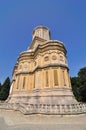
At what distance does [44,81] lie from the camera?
22.1 meters

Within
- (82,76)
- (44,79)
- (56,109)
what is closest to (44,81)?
(44,79)

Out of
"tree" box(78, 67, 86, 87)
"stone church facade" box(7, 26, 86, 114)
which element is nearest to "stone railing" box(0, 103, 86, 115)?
"stone church facade" box(7, 26, 86, 114)

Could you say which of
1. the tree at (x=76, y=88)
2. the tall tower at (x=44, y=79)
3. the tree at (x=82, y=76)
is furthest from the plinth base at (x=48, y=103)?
the tree at (x=76, y=88)

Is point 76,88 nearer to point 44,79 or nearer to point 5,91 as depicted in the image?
point 44,79

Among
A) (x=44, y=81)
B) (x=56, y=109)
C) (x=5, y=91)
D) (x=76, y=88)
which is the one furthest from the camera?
(x=5, y=91)

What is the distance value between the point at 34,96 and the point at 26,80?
5.76 m

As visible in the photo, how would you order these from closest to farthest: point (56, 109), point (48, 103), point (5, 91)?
point (56, 109) → point (48, 103) → point (5, 91)

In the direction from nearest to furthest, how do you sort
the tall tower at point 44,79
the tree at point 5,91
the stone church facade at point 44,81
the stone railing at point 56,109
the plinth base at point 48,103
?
1. the stone railing at point 56,109
2. the plinth base at point 48,103
3. the stone church facade at point 44,81
4. the tall tower at point 44,79
5. the tree at point 5,91

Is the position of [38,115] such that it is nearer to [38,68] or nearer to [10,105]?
[10,105]

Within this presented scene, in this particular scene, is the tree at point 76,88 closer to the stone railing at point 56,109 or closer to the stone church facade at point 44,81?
the stone church facade at point 44,81

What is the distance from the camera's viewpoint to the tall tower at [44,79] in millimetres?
19469

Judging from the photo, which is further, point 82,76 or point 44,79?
point 82,76

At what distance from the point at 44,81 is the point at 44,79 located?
40 centimetres

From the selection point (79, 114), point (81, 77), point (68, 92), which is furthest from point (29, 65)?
point (79, 114)
